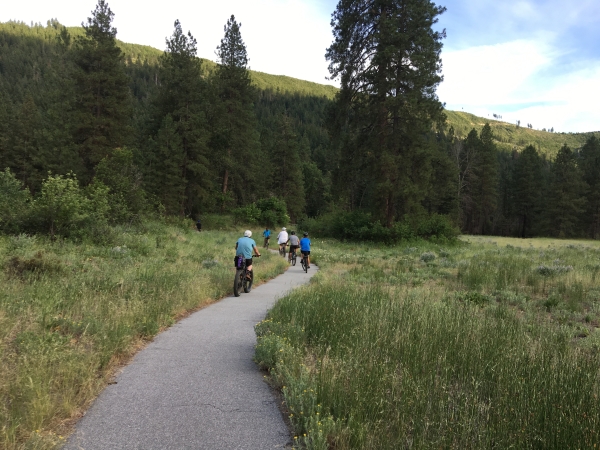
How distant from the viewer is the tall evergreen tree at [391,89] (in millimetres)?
26953

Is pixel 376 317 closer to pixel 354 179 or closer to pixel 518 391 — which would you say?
pixel 518 391

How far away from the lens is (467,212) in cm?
7994

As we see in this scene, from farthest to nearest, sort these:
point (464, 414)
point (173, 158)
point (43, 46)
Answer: point (43, 46) < point (173, 158) < point (464, 414)

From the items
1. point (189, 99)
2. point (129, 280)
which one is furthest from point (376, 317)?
point (189, 99)

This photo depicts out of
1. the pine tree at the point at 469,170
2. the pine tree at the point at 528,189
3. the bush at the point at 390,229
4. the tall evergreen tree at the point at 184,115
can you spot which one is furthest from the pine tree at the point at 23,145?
the pine tree at the point at 528,189

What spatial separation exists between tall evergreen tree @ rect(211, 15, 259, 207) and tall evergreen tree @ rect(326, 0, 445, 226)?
70.6 feet

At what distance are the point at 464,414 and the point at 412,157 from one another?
27.8 m

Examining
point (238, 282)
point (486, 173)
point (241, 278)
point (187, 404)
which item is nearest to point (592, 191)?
point (486, 173)

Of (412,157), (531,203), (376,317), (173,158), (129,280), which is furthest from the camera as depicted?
(531,203)

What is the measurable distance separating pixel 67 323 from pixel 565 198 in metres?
82.8

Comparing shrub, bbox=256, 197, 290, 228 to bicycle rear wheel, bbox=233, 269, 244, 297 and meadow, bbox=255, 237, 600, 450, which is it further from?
meadow, bbox=255, 237, 600, 450

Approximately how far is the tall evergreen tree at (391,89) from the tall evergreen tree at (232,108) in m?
21.5

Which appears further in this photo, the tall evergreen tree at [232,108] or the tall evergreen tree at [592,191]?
the tall evergreen tree at [592,191]

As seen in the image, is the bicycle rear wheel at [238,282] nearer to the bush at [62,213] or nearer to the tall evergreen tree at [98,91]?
the bush at [62,213]
